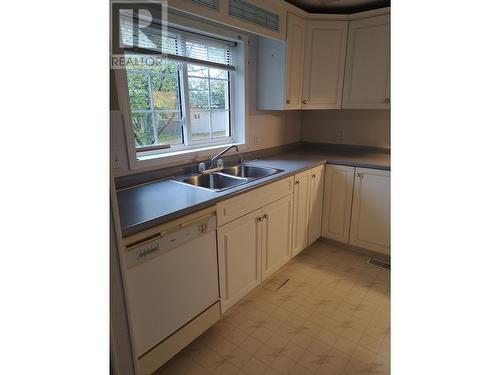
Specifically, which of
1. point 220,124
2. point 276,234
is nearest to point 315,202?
point 276,234

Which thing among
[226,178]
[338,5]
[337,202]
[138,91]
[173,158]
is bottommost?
[337,202]

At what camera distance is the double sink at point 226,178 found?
6.66 feet

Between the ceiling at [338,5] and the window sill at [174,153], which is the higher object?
the ceiling at [338,5]

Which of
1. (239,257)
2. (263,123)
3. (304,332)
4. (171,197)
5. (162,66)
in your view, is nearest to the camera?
(171,197)

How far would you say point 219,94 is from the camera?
251 cm

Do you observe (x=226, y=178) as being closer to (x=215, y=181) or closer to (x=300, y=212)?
(x=215, y=181)

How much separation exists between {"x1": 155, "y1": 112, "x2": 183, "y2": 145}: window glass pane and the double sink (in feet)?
1.10

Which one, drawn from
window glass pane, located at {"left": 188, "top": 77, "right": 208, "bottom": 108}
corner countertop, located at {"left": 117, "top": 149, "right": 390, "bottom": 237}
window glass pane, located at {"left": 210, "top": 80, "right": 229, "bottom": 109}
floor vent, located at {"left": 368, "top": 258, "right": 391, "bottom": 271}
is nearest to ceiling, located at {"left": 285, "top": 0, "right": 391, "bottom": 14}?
window glass pane, located at {"left": 210, "top": 80, "right": 229, "bottom": 109}

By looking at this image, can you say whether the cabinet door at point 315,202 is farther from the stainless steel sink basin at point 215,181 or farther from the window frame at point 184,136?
the window frame at point 184,136

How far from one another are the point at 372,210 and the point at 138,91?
7.01 ft

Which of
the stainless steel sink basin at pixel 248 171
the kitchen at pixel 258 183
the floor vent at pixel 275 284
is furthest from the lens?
the stainless steel sink basin at pixel 248 171

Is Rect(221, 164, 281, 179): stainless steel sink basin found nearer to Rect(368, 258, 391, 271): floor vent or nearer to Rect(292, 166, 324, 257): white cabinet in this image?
Rect(292, 166, 324, 257): white cabinet

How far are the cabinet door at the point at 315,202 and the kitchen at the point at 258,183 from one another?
2cm

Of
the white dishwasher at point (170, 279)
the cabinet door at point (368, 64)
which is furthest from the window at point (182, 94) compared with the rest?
the cabinet door at point (368, 64)
